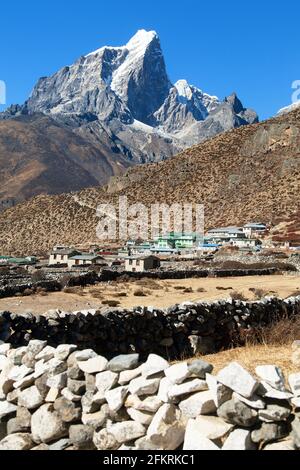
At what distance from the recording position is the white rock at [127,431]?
5.69 meters

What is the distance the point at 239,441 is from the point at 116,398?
1575 mm

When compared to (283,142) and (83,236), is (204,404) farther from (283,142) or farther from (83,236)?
(283,142)

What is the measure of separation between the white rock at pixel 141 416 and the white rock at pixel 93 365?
2.60 feet

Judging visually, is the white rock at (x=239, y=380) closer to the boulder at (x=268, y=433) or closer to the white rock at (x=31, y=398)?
the boulder at (x=268, y=433)

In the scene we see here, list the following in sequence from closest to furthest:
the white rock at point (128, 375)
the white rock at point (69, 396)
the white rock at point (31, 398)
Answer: the white rock at point (128, 375) → the white rock at point (69, 396) → the white rock at point (31, 398)

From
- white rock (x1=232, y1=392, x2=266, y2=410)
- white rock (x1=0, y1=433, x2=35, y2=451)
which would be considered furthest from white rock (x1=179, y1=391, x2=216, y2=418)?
white rock (x1=0, y1=433, x2=35, y2=451)

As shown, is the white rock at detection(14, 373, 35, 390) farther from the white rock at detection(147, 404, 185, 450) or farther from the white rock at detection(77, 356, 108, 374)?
the white rock at detection(147, 404, 185, 450)

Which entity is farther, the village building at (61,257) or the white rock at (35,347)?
the village building at (61,257)

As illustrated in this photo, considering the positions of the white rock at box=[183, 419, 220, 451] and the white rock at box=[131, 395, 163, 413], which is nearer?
the white rock at box=[183, 419, 220, 451]

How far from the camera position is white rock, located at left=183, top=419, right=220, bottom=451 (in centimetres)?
517

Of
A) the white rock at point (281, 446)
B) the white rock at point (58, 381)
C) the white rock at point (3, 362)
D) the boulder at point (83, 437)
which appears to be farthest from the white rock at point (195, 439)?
the white rock at point (3, 362)

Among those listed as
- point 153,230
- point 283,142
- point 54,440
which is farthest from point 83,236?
point 54,440
